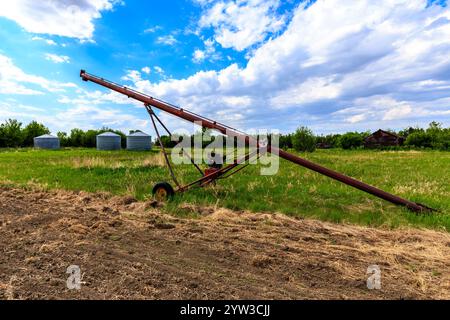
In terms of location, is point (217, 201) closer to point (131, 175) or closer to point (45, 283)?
point (45, 283)

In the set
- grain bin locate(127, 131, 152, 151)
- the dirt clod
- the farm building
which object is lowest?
the dirt clod

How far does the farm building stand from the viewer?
63.2m

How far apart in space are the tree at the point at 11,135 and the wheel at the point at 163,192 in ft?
195

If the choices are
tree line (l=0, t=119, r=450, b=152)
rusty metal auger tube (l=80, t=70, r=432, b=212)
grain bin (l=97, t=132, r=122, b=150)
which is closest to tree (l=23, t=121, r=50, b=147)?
tree line (l=0, t=119, r=450, b=152)

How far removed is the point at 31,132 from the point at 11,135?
26.5 feet

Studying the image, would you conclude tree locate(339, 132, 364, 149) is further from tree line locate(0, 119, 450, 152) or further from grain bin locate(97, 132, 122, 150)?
grain bin locate(97, 132, 122, 150)

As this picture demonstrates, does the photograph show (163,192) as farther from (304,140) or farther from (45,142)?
(45,142)

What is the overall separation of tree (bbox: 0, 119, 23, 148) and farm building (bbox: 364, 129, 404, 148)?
73.4 metres

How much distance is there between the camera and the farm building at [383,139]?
63.2 m

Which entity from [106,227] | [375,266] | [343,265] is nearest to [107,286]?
[106,227]

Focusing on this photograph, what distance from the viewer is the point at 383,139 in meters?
64.8

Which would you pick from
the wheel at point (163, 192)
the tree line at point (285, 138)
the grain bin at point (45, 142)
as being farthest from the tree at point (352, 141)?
the wheel at point (163, 192)

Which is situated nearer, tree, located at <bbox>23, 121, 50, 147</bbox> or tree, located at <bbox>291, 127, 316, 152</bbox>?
tree, located at <bbox>291, 127, 316, 152</bbox>
